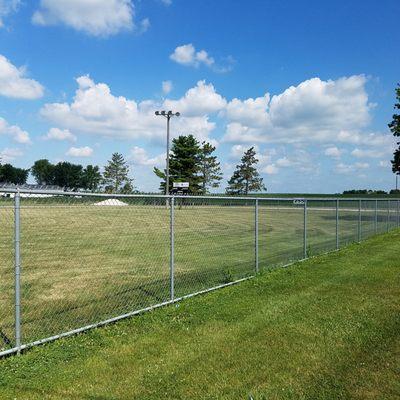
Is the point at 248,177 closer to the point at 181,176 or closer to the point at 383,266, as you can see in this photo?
the point at 181,176

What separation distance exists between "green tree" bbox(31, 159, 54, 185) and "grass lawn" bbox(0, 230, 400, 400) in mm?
168380

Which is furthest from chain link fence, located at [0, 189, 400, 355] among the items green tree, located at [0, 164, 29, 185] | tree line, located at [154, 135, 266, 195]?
green tree, located at [0, 164, 29, 185]

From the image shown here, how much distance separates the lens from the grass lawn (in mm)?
4137

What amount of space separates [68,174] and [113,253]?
157661 millimetres

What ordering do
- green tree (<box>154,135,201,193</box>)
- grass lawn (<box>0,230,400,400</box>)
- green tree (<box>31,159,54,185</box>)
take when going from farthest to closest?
green tree (<box>31,159,54,185</box>) < green tree (<box>154,135,201,193</box>) < grass lawn (<box>0,230,400,400</box>)

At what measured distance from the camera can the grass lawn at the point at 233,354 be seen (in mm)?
4137

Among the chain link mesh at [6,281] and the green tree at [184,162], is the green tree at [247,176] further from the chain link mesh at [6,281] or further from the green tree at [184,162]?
the chain link mesh at [6,281]

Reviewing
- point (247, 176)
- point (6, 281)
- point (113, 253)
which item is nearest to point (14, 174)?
point (247, 176)

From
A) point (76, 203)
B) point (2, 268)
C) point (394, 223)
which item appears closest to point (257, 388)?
point (76, 203)

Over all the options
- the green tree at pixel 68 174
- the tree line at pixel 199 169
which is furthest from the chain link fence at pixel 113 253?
the green tree at pixel 68 174

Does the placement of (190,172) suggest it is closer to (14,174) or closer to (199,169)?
(199,169)

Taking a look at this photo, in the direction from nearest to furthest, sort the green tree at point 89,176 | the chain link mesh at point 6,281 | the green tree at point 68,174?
the chain link mesh at point 6,281
the green tree at point 89,176
the green tree at point 68,174

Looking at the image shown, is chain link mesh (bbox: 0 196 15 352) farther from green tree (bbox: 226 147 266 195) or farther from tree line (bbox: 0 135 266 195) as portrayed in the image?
green tree (bbox: 226 147 266 195)

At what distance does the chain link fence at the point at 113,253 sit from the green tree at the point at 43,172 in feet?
540
